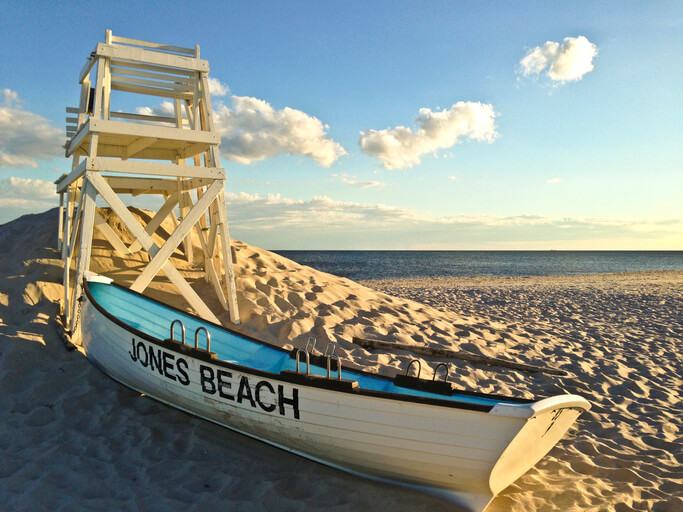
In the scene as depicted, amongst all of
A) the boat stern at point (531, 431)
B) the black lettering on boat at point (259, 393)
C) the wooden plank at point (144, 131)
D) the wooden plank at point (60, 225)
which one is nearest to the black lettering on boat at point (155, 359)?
the black lettering on boat at point (259, 393)

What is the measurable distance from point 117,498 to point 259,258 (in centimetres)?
728

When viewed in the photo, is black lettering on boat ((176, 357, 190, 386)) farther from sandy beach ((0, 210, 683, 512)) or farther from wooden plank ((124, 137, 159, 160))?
wooden plank ((124, 137, 159, 160))

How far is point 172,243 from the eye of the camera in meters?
6.62

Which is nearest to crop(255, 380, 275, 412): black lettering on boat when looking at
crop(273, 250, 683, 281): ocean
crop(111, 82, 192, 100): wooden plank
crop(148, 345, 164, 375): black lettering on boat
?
crop(148, 345, 164, 375): black lettering on boat

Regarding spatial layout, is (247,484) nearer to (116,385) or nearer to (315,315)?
(116,385)

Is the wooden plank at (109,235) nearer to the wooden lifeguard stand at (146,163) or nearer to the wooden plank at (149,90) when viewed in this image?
the wooden lifeguard stand at (146,163)

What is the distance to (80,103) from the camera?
8.31m

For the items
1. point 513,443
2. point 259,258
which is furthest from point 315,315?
→ point 513,443

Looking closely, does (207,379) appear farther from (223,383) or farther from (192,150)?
(192,150)

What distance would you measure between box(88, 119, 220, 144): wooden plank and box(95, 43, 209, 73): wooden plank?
110 centimetres

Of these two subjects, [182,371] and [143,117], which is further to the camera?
[143,117]

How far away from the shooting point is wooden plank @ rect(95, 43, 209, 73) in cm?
656

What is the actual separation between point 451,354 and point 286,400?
4034 mm

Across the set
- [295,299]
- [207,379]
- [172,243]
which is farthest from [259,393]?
[295,299]
